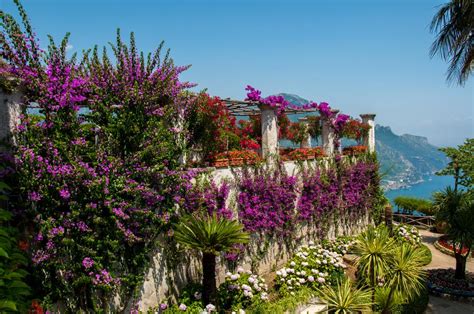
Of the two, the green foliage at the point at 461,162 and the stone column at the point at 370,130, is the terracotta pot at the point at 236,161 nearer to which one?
the stone column at the point at 370,130

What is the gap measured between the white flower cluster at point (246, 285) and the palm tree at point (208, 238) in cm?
79

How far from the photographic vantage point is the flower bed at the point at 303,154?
1293 centimetres

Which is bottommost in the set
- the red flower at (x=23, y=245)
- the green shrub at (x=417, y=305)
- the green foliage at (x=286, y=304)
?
the green shrub at (x=417, y=305)

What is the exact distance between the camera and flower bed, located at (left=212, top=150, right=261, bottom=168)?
9852 millimetres

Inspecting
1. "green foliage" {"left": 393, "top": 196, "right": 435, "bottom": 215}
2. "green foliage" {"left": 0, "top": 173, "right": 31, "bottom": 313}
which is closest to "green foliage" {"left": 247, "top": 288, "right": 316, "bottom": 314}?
"green foliage" {"left": 0, "top": 173, "right": 31, "bottom": 313}

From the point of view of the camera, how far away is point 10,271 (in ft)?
16.9

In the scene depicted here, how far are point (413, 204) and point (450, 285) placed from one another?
13.0 metres

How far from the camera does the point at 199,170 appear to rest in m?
8.85

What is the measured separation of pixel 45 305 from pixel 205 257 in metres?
3.18

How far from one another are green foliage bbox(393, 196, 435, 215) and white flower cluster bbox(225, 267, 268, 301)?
18.7m

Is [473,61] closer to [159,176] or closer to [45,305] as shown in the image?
[159,176]

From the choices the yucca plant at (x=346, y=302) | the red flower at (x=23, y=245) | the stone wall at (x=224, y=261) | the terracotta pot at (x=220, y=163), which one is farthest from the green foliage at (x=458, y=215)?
the red flower at (x=23, y=245)

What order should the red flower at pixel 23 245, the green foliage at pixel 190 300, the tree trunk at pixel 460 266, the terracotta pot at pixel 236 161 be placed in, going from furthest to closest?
the tree trunk at pixel 460 266 < the terracotta pot at pixel 236 161 < the green foliage at pixel 190 300 < the red flower at pixel 23 245

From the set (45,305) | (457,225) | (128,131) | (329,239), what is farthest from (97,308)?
(457,225)
